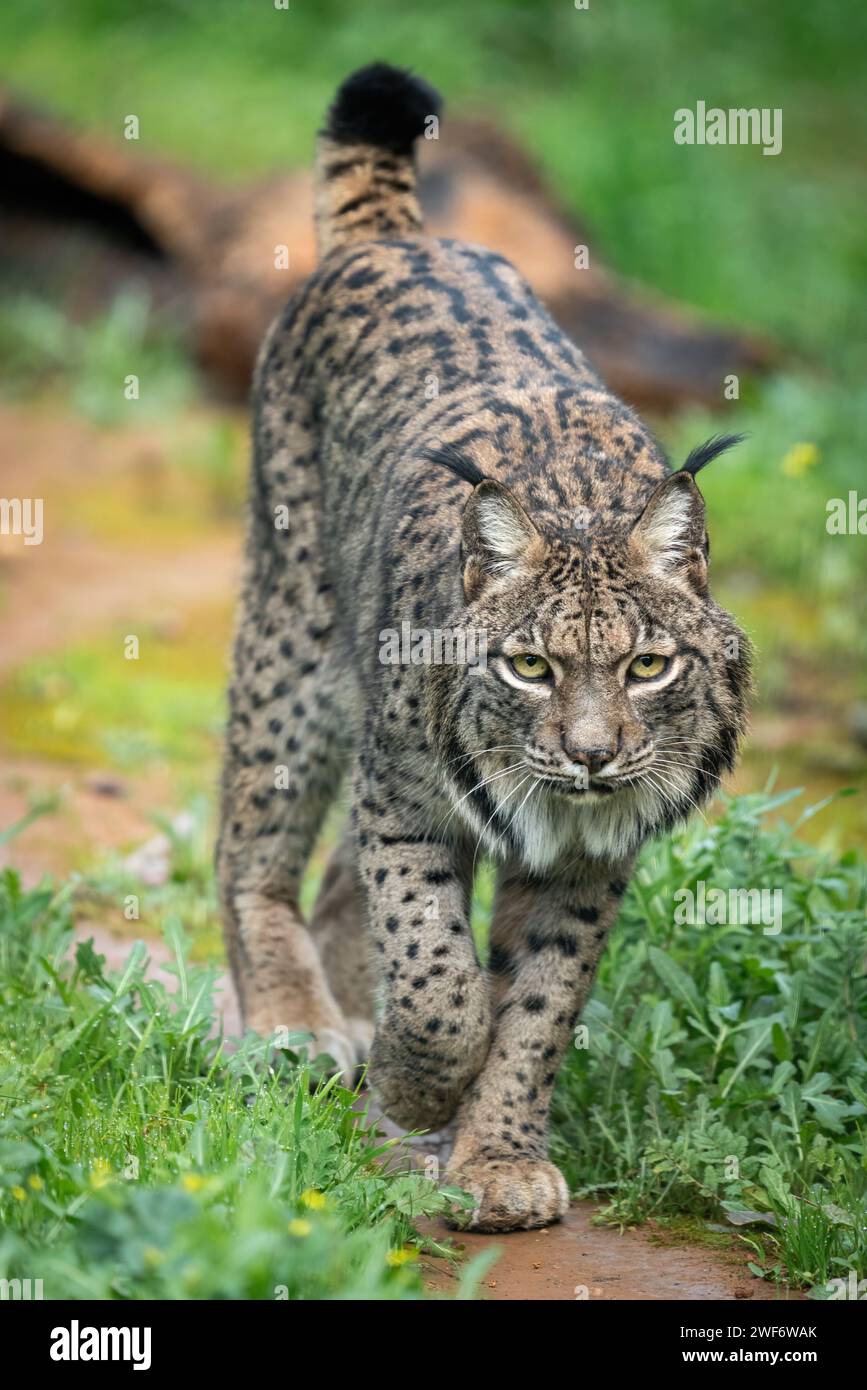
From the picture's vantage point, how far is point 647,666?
4.33m

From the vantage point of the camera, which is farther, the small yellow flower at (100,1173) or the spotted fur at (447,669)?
the spotted fur at (447,669)

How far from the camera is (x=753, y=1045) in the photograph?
189 inches

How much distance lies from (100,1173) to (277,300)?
8724 mm

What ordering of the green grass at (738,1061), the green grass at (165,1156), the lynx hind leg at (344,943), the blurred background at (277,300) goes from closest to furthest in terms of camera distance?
the green grass at (165,1156) < the green grass at (738,1061) < the lynx hind leg at (344,943) < the blurred background at (277,300)

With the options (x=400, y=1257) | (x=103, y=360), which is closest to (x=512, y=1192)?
(x=400, y=1257)

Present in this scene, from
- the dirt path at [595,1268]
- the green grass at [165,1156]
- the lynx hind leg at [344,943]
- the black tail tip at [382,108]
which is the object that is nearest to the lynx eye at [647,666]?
the green grass at [165,1156]

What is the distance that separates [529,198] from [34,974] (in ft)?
27.7

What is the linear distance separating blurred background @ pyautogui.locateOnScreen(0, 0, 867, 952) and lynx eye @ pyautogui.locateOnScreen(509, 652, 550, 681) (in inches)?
93.0

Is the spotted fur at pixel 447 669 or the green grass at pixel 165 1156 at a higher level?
the spotted fur at pixel 447 669

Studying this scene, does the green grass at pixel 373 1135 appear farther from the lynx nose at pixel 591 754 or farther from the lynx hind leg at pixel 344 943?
the lynx nose at pixel 591 754

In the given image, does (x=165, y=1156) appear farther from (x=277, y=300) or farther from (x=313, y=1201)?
(x=277, y=300)

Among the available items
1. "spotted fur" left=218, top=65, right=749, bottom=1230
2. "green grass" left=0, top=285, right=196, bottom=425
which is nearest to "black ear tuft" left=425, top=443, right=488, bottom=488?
"spotted fur" left=218, top=65, right=749, bottom=1230

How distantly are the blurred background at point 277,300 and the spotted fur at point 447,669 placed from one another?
0.95 metres

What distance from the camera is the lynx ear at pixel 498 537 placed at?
14.2 feet
